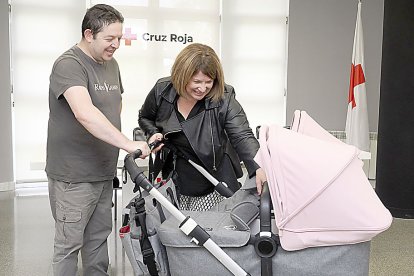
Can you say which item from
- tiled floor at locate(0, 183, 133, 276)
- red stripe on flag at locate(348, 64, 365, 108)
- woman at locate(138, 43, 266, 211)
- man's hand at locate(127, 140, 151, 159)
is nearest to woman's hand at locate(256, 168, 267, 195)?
woman at locate(138, 43, 266, 211)

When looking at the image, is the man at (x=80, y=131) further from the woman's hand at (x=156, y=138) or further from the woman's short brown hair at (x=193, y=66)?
the woman's short brown hair at (x=193, y=66)

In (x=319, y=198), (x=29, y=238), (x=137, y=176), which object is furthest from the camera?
(x=29, y=238)

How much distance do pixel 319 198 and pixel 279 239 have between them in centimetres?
21

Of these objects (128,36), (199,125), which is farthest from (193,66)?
(128,36)

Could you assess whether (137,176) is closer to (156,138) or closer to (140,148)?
(140,148)

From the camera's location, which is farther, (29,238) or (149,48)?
(149,48)

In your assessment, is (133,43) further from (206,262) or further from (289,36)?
(206,262)

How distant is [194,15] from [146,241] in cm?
543

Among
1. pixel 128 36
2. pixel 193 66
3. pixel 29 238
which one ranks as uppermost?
pixel 128 36

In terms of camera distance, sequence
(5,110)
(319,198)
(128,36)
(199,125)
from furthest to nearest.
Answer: (128,36) → (5,110) → (199,125) → (319,198)

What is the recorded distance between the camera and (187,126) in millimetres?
2637

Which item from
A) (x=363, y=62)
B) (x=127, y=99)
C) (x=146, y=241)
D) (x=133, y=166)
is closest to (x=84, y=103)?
(x=133, y=166)

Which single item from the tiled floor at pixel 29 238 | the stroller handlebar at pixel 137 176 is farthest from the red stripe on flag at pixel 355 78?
the stroller handlebar at pixel 137 176

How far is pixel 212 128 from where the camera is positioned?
2668mm
